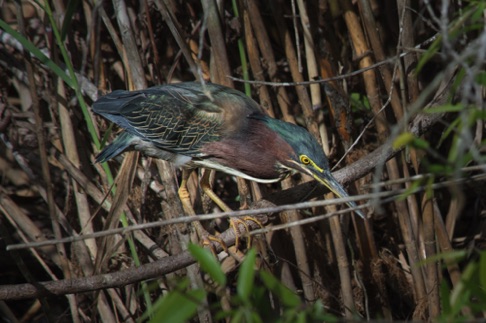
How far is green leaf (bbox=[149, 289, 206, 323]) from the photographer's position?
1.19 m

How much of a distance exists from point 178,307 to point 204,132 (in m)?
1.77

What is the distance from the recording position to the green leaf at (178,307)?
1.19 m

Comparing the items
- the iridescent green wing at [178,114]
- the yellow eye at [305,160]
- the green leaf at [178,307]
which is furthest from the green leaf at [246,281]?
the iridescent green wing at [178,114]

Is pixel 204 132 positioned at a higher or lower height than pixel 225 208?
higher

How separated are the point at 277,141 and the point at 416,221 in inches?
28.6

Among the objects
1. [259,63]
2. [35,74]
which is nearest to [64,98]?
[35,74]

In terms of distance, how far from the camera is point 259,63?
2.92m

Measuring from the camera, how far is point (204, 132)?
9.60ft

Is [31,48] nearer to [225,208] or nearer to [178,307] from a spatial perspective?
[225,208]

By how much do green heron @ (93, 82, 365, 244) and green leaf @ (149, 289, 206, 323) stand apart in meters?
1.47

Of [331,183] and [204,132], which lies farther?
[204,132]

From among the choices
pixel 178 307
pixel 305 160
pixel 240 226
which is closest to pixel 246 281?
pixel 178 307

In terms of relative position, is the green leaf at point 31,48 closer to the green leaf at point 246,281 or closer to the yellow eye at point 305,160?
the yellow eye at point 305,160

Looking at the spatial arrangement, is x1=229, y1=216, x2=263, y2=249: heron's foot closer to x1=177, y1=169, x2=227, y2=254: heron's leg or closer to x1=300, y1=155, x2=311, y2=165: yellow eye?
x1=177, y1=169, x2=227, y2=254: heron's leg
